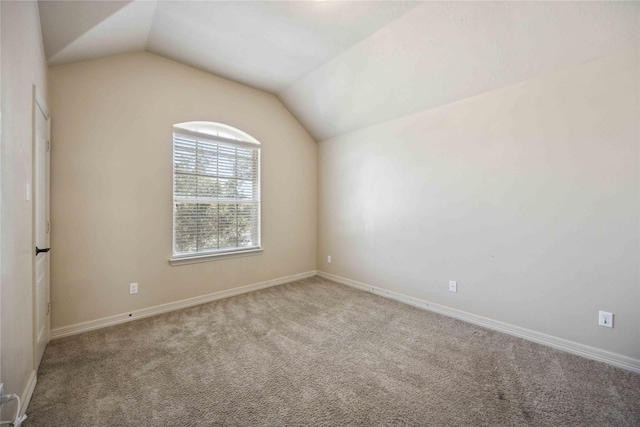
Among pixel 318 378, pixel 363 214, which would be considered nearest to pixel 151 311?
pixel 318 378

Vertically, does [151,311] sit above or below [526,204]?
below

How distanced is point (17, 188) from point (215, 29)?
205 cm

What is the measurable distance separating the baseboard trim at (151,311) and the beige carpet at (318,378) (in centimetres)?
12

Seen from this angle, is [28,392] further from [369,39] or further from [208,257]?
[369,39]

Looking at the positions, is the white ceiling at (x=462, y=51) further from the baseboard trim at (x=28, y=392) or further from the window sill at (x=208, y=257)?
the baseboard trim at (x=28, y=392)

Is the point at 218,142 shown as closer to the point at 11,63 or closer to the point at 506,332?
the point at 11,63

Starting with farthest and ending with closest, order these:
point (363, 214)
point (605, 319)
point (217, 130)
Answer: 1. point (363, 214)
2. point (217, 130)
3. point (605, 319)

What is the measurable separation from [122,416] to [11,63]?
81.7 inches

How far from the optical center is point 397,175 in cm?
344

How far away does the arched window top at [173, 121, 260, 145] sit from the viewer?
319 cm

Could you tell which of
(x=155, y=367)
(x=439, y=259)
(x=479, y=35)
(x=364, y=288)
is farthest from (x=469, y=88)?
(x=155, y=367)

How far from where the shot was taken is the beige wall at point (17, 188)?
52.2 inches

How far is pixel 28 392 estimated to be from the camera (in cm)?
162

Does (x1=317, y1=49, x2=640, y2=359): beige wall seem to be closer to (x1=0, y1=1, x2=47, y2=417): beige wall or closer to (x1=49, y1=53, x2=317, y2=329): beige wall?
(x1=49, y1=53, x2=317, y2=329): beige wall
